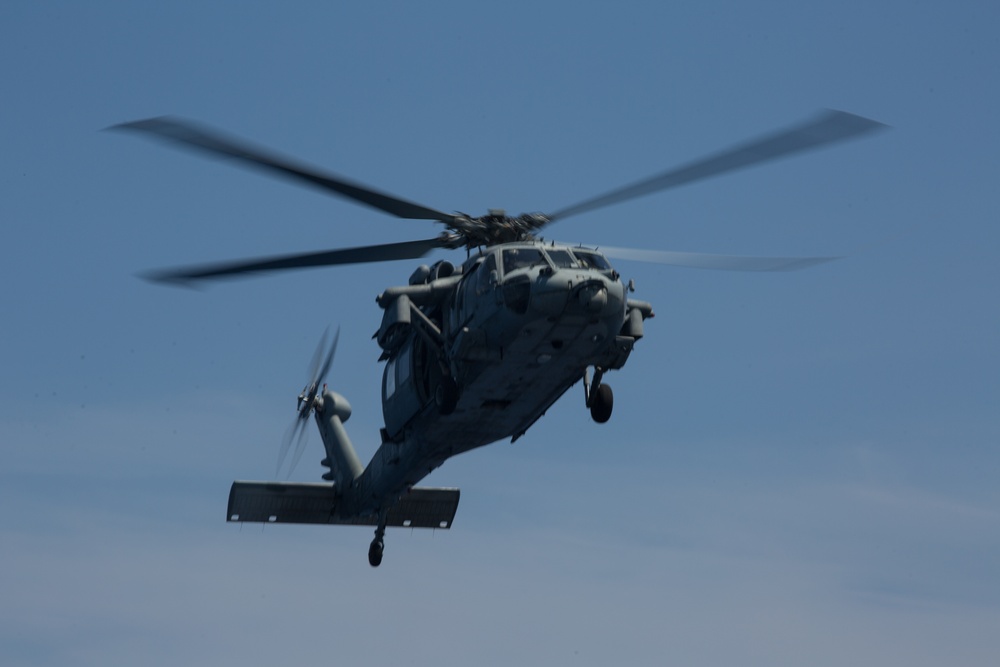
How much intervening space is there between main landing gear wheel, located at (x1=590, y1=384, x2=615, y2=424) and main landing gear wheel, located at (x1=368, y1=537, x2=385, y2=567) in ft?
23.9

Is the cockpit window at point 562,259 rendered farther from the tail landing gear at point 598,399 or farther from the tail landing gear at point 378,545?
the tail landing gear at point 378,545

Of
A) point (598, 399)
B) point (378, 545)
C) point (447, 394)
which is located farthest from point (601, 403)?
point (378, 545)

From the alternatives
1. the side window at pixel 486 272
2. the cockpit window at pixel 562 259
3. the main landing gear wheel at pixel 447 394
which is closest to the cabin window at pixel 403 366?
the main landing gear wheel at pixel 447 394

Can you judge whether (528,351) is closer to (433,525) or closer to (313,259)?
(313,259)

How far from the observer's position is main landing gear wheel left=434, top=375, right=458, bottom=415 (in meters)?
27.3

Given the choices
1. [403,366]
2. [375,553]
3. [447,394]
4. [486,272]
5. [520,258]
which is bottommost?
[375,553]

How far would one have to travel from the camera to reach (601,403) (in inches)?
1112

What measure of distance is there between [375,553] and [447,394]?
23.3 feet

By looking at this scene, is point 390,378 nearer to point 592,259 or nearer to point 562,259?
point 562,259

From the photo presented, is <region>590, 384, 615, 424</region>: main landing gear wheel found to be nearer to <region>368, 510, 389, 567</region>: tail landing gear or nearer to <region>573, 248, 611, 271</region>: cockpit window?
<region>573, 248, 611, 271</region>: cockpit window

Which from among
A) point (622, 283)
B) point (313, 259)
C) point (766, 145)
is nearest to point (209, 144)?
point (313, 259)

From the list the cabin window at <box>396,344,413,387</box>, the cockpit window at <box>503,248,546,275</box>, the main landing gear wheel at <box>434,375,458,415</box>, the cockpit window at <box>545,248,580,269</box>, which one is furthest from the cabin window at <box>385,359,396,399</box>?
the cockpit window at <box>545,248,580,269</box>

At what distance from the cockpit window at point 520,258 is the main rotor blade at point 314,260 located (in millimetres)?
2732

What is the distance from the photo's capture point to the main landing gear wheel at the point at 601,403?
28234 mm
